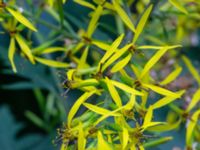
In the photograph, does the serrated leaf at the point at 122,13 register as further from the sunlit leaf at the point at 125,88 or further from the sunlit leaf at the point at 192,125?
the sunlit leaf at the point at 192,125

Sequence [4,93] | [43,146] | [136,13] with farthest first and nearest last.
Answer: [4,93]
[43,146]
[136,13]

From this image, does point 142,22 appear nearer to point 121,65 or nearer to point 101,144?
point 121,65

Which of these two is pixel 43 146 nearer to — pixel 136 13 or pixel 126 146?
pixel 136 13

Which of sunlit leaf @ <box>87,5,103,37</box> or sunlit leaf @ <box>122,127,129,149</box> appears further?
sunlit leaf @ <box>87,5,103,37</box>

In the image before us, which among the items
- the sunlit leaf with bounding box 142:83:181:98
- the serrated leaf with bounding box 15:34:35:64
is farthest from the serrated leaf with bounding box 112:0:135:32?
the serrated leaf with bounding box 15:34:35:64

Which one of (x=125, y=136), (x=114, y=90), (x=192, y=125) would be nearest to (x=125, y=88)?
(x=114, y=90)

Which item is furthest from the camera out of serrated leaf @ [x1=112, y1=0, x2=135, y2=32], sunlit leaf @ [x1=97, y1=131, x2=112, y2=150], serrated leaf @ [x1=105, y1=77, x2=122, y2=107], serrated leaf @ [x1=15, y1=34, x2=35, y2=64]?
serrated leaf @ [x1=15, y1=34, x2=35, y2=64]

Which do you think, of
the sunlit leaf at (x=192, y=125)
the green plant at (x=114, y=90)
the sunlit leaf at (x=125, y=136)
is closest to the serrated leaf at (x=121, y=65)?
the green plant at (x=114, y=90)

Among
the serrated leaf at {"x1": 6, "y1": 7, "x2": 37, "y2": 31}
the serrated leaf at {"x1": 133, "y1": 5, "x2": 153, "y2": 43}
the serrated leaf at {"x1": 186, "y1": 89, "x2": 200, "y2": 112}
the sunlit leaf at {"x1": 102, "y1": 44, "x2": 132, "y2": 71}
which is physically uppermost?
the serrated leaf at {"x1": 6, "y1": 7, "x2": 37, "y2": 31}

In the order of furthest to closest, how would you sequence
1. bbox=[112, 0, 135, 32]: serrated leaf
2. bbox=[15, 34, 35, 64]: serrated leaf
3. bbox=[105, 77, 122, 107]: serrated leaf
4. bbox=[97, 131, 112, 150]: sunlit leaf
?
1. bbox=[15, 34, 35, 64]: serrated leaf
2. bbox=[112, 0, 135, 32]: serrated leaf
3. bbox=[105, 77, 122, 107]: serrated leaf
4. bbox=[97, 131, 112, 150]: sunlit leaf

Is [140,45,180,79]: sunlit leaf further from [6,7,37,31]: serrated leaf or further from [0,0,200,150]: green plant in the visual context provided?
[6,7,37,31]: serrated leaf

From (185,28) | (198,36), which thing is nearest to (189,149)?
(185,28)
